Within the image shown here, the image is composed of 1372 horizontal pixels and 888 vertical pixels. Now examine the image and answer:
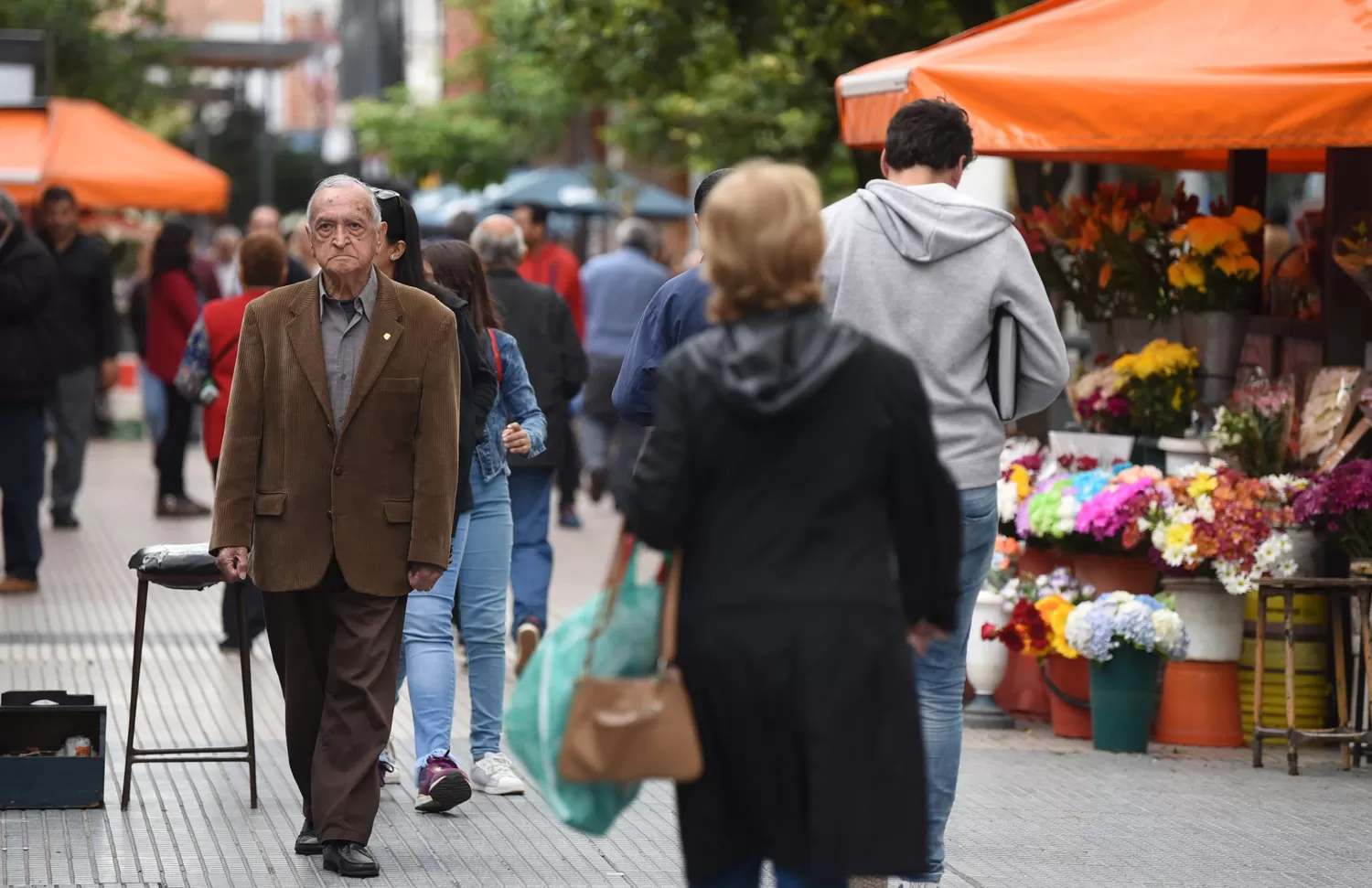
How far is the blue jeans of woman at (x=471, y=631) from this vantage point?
266 inches

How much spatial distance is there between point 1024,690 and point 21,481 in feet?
18.2

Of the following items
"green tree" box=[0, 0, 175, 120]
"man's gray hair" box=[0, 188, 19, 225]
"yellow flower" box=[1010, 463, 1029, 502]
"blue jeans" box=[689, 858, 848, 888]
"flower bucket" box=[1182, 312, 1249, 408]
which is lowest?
"yellow flower" box=[1010, 463, 1029, 502]

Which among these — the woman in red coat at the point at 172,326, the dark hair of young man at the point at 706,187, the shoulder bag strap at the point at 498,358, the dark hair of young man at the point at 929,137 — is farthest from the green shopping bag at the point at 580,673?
the woman in red coat at the point at 172,326

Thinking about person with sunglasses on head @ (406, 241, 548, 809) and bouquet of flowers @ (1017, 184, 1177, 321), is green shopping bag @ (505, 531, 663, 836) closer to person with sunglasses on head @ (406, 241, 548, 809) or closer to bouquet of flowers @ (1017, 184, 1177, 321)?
person with sunglasses on head @ (406, 241, 548, 809)

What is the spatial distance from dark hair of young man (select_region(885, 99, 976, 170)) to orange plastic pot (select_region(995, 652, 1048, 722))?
3627 millimetres

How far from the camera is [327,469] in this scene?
5.82 metres

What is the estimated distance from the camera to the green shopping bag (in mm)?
3910

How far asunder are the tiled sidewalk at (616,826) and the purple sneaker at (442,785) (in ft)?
0.21

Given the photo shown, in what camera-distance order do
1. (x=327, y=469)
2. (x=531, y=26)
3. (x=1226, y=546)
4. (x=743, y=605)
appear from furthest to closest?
(x=531, y=26) < (x=1226, y=546) < (x=327, y=469) < (x=743, y=605)

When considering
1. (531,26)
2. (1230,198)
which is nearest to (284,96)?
(531,26)

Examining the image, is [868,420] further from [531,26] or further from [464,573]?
[531,26]

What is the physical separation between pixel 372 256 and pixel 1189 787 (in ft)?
11.3

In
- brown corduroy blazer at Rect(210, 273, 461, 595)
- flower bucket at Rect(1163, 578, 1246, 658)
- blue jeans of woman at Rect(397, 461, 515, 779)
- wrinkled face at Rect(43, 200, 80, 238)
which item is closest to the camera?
brown corduroy blazer at Rect(210, 273, 461, 595)

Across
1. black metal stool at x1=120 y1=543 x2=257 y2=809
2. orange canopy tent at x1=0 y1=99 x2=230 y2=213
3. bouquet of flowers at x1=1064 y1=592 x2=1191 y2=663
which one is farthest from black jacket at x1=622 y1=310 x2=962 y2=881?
orange canopy tent at x1=0 y1=99 x2=230 y2=213
